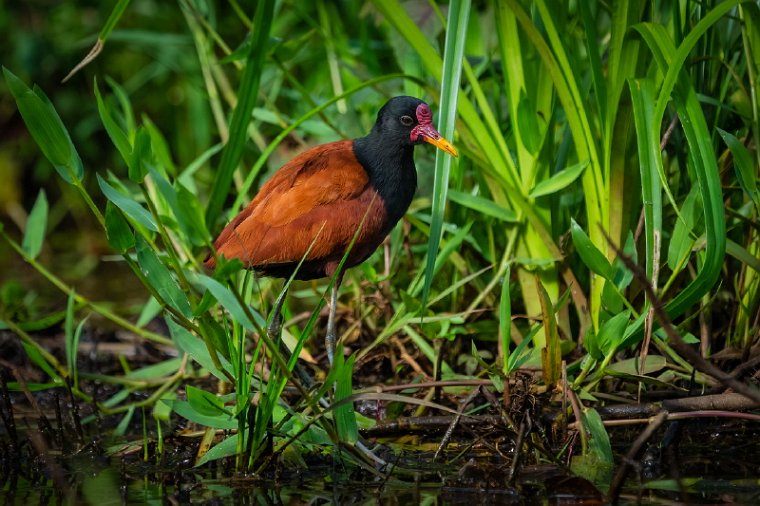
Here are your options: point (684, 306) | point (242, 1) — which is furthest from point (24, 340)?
point (242, 1)

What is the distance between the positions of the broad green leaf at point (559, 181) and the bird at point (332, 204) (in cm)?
38

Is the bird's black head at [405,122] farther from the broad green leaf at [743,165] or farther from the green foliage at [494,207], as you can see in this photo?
the broad green leaf at [743,165]

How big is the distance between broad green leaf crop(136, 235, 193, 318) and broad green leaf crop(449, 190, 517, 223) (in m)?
1.18

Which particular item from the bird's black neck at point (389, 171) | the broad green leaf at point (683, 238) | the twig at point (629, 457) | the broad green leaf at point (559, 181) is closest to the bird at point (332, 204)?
the bird's black neck at point (389, 171)

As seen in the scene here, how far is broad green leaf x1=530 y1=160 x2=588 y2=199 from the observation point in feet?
11.1

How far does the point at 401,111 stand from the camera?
12.1ft

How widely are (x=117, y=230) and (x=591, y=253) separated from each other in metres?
1.33

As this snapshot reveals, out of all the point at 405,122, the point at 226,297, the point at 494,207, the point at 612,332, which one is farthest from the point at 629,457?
the point at 405,122

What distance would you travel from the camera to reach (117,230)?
2730 mm

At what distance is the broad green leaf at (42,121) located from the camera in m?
2.59

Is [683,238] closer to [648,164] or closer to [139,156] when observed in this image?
[648,164]

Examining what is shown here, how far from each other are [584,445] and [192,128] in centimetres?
400

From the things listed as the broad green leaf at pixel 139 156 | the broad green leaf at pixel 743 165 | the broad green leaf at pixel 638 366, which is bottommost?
the broad green leaf at pixel 638 366

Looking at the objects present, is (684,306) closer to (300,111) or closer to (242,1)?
(300,111)
